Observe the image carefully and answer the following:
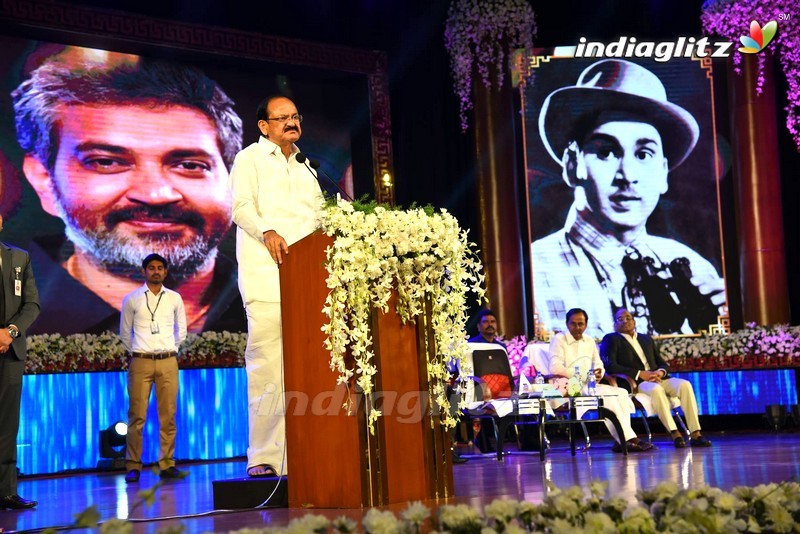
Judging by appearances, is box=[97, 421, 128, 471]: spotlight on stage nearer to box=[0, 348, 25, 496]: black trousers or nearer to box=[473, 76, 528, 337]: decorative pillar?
box=[0, 348, 25, 496]: black trousers

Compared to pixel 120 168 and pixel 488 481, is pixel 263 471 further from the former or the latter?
pixel 120 168

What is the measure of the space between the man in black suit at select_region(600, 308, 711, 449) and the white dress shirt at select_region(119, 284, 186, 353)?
348cm

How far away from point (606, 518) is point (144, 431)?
7048 millimetres

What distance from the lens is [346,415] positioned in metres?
4.16

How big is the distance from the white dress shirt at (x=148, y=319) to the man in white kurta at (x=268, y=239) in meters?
3.38

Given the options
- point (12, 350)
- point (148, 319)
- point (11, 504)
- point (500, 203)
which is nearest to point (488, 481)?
point (11, 504)

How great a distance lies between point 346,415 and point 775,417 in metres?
7.21

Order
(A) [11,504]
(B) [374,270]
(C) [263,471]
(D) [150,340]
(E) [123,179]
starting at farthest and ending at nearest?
1. (E) [123,179]
2. (D) [150,340]
3. (A) [11,504]
4. (C) [263,471]
5. (B) [374,270]

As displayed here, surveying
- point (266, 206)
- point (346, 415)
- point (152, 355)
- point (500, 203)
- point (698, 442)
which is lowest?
point (698, 442)

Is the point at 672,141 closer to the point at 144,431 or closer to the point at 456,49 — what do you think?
the point at 456,49

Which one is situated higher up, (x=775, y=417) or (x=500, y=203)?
(x=500, y=203)

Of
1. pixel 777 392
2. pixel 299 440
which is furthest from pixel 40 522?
pixel 777 392

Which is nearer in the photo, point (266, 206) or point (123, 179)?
point (266, 206)

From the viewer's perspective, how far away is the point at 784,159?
12.0 meters
